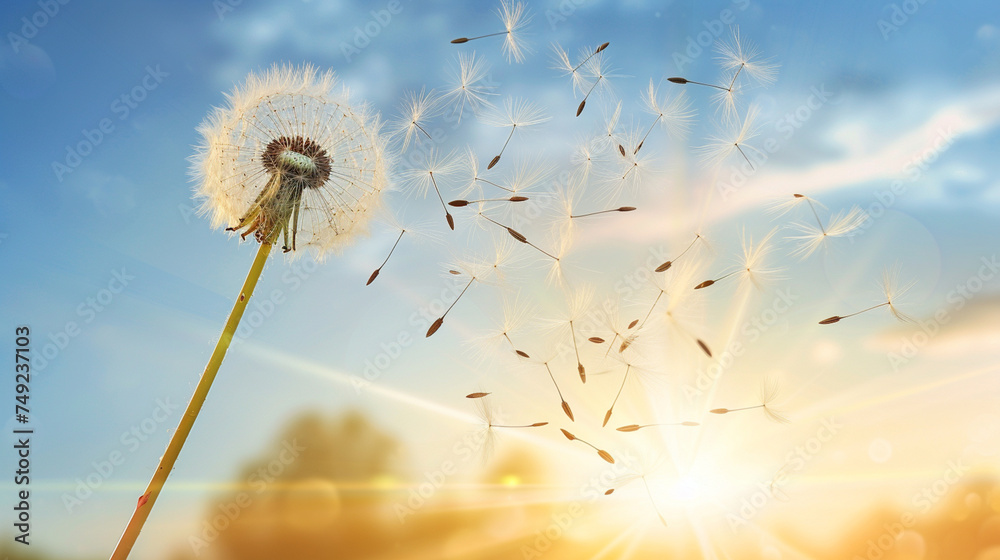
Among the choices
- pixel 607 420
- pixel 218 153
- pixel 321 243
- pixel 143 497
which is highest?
pixel 218 153

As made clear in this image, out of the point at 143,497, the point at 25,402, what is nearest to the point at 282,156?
the point at 143,497

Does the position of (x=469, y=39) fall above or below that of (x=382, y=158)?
above

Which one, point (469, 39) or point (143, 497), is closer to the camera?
point (143, 497)

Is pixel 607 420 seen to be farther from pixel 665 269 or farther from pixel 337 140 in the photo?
pixel 337 140

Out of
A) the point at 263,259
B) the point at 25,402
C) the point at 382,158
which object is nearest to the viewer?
the point at 263,259

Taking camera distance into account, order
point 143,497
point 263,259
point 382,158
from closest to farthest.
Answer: point 143,497
point 263,259
point 382,158

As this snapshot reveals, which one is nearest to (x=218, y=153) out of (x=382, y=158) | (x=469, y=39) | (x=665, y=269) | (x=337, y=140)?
(x=337, y=140)
